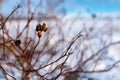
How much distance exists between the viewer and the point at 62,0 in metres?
5.62

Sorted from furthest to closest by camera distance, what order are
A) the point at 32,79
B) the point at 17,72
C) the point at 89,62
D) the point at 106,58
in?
the point at 106,58, the point at 89,62, the point at 17,72, the point at 32,79

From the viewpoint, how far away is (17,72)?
13.1 ft

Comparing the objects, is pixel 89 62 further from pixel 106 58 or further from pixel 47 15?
pixel 47 15

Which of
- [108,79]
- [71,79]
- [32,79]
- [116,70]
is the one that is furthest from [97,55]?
[32,79]

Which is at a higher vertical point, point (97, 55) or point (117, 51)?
point (117, 51)

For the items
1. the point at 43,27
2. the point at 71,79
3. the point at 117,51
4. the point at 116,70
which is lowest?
the point at 43,27

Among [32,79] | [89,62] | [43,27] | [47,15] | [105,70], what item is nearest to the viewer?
[43,27]

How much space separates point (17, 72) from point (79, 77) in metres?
0.74

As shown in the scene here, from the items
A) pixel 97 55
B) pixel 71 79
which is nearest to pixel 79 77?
pixel 71 79

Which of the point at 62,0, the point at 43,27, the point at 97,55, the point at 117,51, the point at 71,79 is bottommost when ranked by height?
the point at 43,27

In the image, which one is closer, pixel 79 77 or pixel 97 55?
pixel 79 77

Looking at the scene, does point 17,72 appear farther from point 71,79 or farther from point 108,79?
point 108,79

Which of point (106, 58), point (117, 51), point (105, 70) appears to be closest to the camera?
point (105, 70)

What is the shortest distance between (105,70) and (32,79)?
121cm
